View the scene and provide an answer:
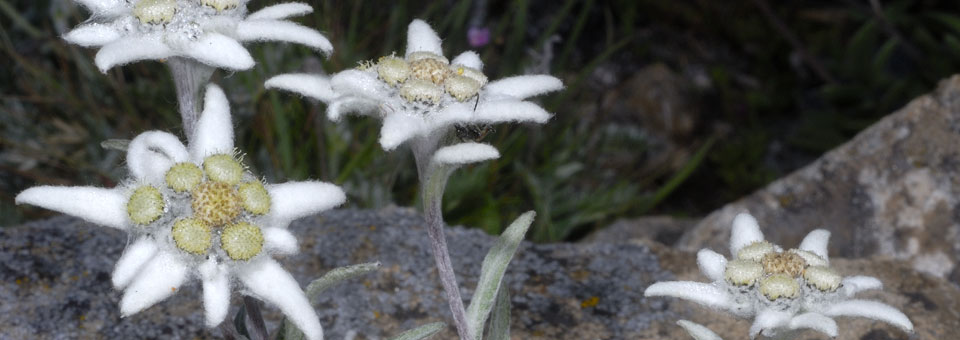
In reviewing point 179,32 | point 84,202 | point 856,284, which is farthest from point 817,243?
point 84,202

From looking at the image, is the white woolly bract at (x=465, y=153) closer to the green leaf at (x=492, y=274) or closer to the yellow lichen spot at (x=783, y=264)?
the green leaf at (x=492, y=274)

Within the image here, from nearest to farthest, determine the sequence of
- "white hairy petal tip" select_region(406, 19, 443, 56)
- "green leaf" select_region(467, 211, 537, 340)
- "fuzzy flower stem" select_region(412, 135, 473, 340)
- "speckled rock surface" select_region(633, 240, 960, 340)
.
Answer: "fuzzy flower stem" select_region(412, 135, 473, 340) → "green leaf" select_region(467, 211, 537, 340) → "white hairy petal tip" select_region(406, 19, 443, 56) → "speckled rock surface" select_region(633, 240, 960, 340)

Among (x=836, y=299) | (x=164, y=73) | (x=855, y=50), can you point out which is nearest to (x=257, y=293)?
(x=836, y=299)

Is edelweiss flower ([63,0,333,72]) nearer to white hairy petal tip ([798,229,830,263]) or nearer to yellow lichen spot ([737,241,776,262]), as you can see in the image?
yellow lichen spot ([737,241,776,262])

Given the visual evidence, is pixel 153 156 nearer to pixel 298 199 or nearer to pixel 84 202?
pixel 84 202

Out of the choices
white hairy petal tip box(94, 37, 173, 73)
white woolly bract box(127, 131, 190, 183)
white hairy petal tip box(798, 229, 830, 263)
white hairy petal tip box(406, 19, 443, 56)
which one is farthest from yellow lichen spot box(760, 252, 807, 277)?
white hairy petal tip box(94, 37, 173, 73)

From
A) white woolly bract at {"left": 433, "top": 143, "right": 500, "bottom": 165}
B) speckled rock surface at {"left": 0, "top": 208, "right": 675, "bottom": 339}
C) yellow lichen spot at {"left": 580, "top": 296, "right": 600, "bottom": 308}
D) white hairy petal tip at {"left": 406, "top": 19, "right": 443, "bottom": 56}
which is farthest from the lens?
yellow lichen spot at {"left": 580, "top": 296, "right": 600, "bottom": 308}
